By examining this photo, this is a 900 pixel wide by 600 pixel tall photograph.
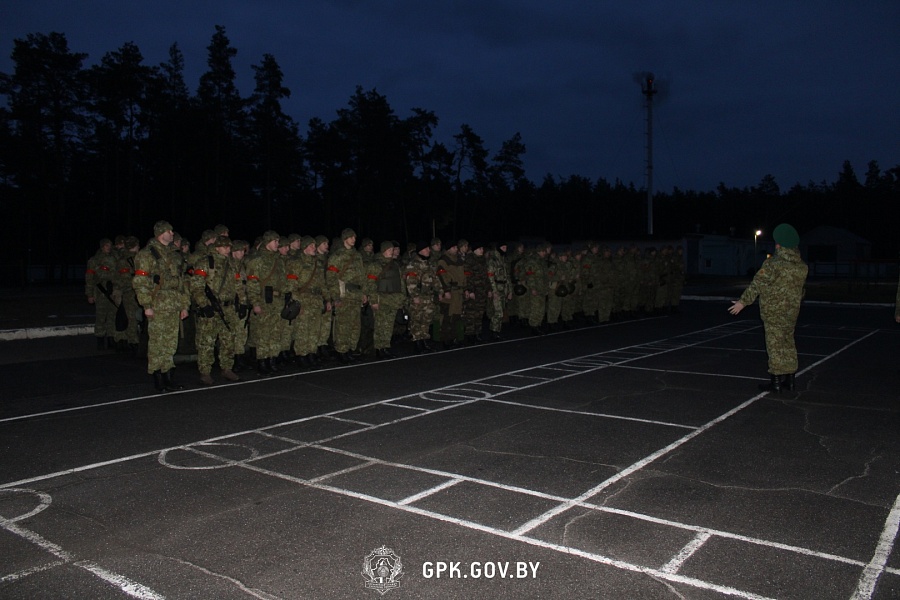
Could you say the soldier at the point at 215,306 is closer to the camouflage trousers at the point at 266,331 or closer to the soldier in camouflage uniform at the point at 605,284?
the camouflage trousers at the point at 266,331

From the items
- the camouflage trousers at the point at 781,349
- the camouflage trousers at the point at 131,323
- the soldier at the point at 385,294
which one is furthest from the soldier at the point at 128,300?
the camouflage trousers at the point at 781,349

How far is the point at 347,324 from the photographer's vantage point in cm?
1206

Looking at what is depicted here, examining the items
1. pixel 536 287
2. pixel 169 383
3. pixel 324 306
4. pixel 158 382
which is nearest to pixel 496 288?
pixel 536 287

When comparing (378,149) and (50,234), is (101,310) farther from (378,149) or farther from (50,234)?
(378,149)

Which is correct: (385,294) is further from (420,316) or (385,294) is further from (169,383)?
(169,383)

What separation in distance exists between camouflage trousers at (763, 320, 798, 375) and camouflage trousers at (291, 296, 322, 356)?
7040 mm

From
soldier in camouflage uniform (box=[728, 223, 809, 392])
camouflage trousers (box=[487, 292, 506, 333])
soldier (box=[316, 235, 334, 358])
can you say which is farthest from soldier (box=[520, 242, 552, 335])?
soldier in camouflage uniform (box=[728, 223, 809, 392])

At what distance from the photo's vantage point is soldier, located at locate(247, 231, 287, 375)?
10.7 metres

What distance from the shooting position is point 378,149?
52812 millimetres

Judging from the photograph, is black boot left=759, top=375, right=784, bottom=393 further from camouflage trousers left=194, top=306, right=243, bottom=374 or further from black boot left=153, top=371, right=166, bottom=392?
black boot left=153, top=371, right=166, bottom=392

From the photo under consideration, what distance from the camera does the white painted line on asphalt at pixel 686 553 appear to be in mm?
4008

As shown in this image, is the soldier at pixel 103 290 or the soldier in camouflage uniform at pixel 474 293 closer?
the soldier at pixel 103 290

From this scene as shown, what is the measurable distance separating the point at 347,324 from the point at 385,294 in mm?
932

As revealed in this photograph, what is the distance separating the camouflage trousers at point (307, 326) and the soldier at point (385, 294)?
3.45 feet
